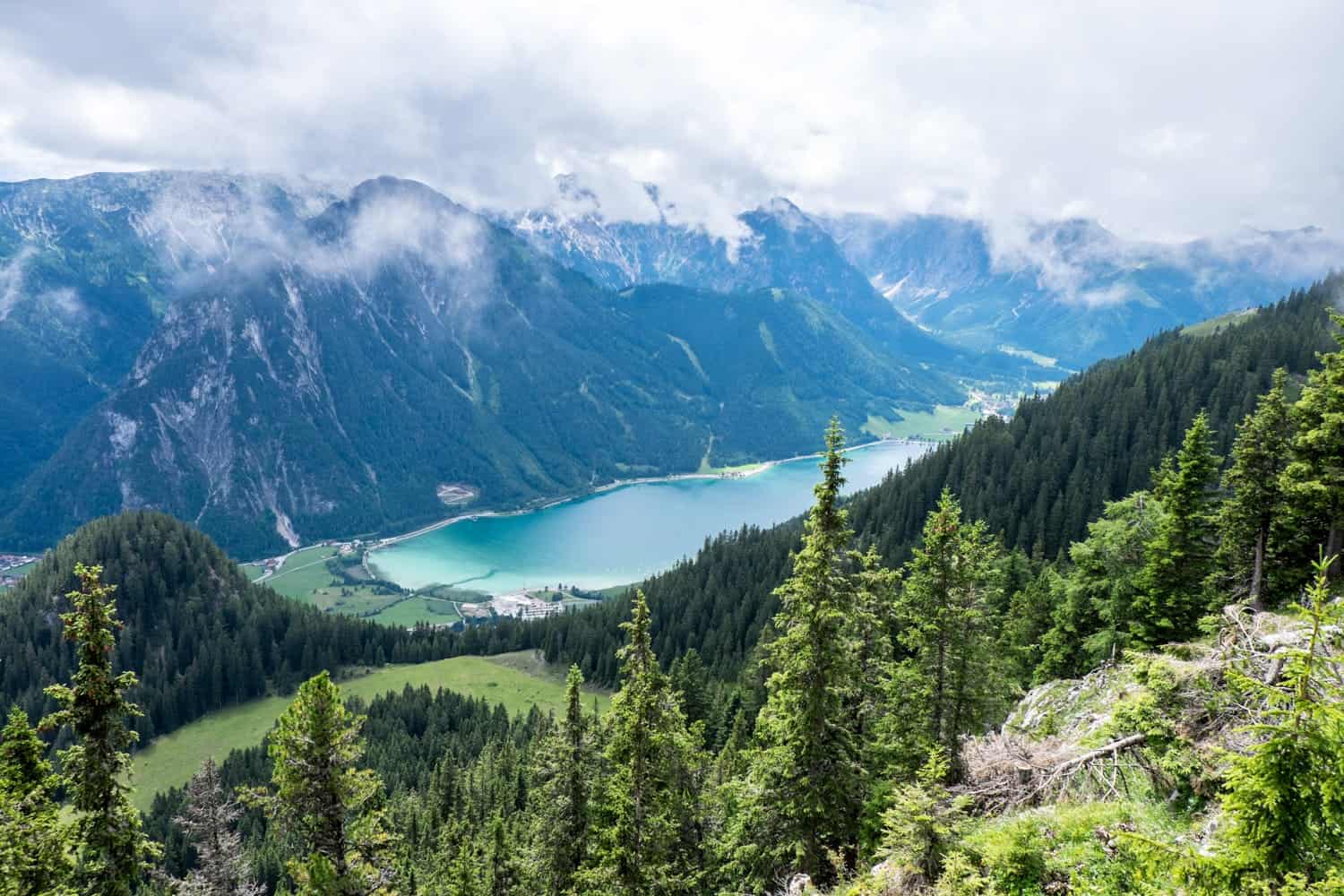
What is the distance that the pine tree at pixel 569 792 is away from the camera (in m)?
26.0

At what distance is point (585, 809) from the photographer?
2616 centimetres

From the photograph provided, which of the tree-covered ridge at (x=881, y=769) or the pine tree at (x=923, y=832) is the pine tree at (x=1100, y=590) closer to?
the tree-covered ridge at (x=881, y=769)

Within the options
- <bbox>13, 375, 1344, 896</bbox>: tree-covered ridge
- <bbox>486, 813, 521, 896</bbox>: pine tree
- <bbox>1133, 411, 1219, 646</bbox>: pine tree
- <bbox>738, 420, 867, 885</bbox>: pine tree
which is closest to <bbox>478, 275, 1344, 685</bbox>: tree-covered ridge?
<bbox>486, 813, 521, 896</bbox>: pine tree

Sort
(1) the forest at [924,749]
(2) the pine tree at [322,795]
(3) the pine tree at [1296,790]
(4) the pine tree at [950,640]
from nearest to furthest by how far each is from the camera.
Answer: (3) the pine tree at [1296,790]
(1) the forest at [924,749]
(2) the pine tree at [322,795]
(4) the pine tree at [950,640]

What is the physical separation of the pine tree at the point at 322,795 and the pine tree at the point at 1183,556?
32.9 m

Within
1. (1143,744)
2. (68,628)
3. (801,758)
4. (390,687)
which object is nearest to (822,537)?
(801,758)

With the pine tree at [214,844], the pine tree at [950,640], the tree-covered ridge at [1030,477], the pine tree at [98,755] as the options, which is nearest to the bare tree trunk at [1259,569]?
the pine tree at [950,640]

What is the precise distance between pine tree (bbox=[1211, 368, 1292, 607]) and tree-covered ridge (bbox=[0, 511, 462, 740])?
14568 cm

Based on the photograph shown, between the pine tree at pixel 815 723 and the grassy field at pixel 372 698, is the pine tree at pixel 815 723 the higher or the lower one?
the higher one

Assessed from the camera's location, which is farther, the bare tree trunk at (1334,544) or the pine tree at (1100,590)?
the pine tree at (1100,590)

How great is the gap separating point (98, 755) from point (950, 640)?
25678 millimetres

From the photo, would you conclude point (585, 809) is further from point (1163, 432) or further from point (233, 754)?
point (1163, 432)

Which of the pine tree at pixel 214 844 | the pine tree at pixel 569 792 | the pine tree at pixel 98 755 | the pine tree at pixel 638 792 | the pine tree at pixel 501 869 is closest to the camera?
the pine tree at pixel 98 755

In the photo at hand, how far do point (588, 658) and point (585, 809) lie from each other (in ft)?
336
